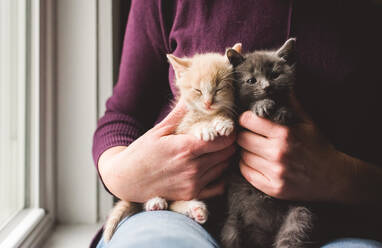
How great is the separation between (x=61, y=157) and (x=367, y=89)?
3.99 feet

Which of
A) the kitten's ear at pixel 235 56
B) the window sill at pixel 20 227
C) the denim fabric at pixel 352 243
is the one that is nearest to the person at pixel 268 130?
the denim fabric at pixel 352 243

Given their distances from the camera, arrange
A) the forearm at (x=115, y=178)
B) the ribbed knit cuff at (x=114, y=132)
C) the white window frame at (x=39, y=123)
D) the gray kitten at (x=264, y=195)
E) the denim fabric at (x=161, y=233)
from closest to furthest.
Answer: the denim fabric at (x=161, y=233) → the gray kitten at (x=264, y=195) → the forearm at (x=115, y=178) → the ribbed knit cuff at (x=114, y=132) → the white window frame at (x=39, y=123)

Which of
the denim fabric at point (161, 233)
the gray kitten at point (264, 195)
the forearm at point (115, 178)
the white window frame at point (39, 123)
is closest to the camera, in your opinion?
the denim fabric at point (161, 233)

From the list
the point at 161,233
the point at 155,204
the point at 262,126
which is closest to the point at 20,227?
the point at 155,204

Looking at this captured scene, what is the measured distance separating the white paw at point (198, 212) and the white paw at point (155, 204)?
83 mm

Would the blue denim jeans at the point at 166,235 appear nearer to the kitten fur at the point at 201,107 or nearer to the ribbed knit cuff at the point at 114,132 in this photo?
the kitten fur at the point at 201,107

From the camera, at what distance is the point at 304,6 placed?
3.31 feet

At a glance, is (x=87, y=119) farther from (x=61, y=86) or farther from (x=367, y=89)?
(x=367, y=89)

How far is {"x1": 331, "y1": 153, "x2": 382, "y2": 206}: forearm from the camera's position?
34.6 inches

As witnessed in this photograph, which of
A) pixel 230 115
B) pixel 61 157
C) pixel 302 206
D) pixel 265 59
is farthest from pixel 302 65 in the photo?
pixel 61 157

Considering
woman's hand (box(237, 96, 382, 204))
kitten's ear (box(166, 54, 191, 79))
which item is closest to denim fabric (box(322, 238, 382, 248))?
woman's hand (box(237, 96, 382, 204))

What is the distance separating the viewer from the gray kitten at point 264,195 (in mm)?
869

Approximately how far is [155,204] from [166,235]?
8.0 inches

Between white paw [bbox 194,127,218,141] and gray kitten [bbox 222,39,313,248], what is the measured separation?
12cm
